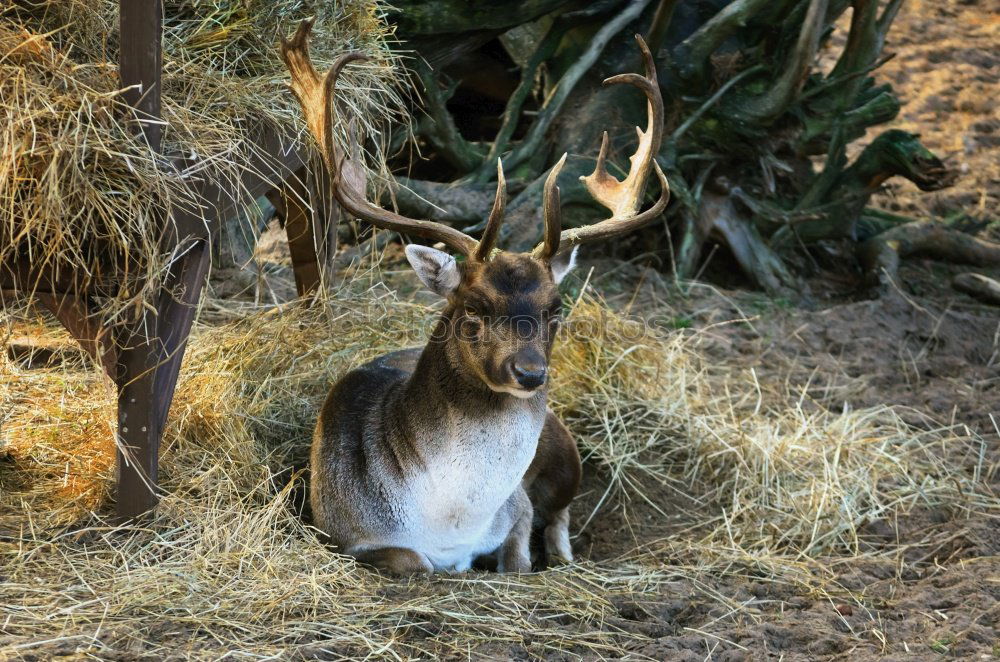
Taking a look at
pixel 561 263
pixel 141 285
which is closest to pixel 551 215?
pixel 561 263

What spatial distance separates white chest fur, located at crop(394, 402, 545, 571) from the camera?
14.9ft

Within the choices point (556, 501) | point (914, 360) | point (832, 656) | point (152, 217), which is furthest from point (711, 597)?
point (914, 360)

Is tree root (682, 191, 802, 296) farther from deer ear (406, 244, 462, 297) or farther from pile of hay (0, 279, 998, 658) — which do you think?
deer ear (406, 244, 462, 297)

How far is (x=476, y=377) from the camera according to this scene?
4.50 meters

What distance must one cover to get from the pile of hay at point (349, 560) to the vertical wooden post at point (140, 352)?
21 centimetres

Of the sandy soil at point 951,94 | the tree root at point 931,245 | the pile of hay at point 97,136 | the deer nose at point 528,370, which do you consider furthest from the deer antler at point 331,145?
the sandy soil at point 951,94

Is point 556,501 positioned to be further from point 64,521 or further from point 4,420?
point 4,420

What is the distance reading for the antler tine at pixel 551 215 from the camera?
4.25 meters

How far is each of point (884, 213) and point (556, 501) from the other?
195 inches

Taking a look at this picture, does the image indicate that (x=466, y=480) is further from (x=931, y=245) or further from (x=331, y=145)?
(x=931, y=245)

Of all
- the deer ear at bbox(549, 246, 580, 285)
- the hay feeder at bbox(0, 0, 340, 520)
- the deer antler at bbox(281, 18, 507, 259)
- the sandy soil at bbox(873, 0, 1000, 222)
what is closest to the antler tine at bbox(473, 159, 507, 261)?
the deer antler at bbox(281, 18, 507, 259)

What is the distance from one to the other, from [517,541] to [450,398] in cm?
100

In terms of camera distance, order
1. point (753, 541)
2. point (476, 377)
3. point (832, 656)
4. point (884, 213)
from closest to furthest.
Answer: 1. point (832, 656)
2. point (476, 377)
3. point (753, 541)
4. point (884, 213)

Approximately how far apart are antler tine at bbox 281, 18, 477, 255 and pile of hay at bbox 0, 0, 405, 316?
0.72 ft
